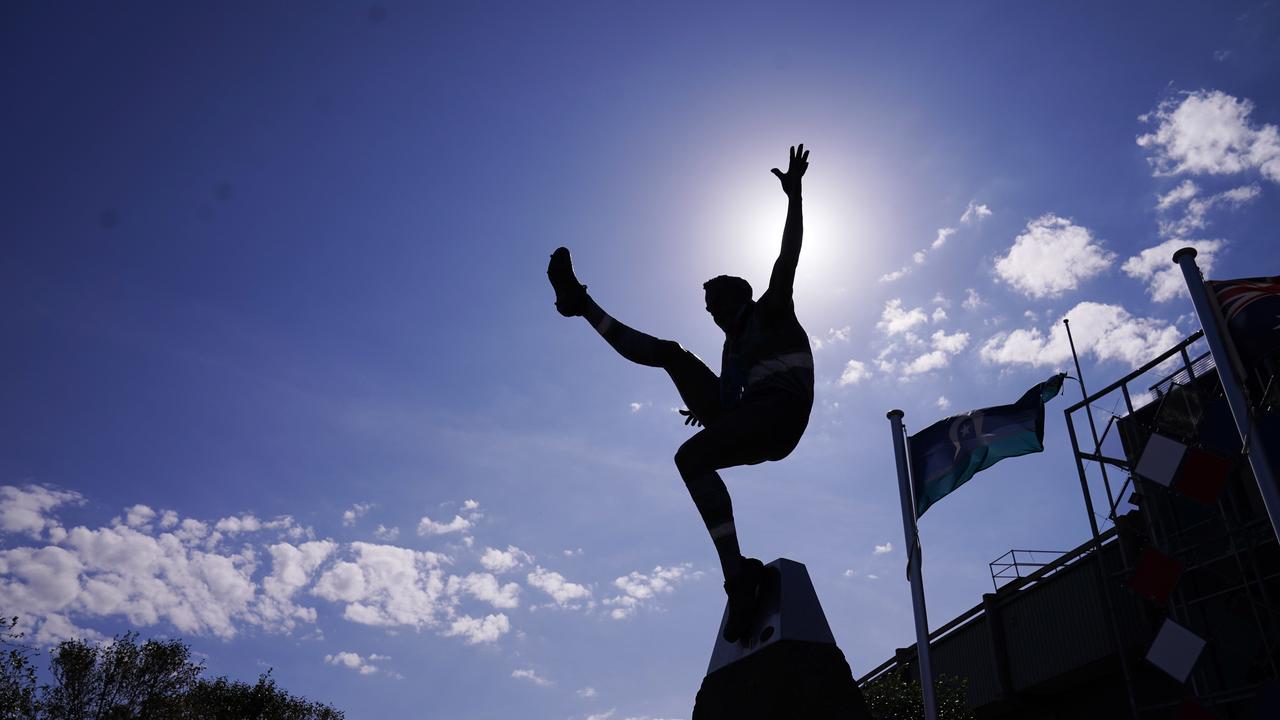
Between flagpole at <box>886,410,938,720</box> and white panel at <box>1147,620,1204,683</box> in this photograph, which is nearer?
flagpole at <box>886,410,938,720</box>

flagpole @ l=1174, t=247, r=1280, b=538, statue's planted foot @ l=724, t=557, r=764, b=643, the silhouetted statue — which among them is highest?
flagpole @ l=1174, t=247, r=1280, b=538

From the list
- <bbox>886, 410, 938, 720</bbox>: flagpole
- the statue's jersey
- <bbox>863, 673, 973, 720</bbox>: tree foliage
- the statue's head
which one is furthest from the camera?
<bbox>863, 673, 973, 720</bbox>: tree foliage

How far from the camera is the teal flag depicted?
1175 cm

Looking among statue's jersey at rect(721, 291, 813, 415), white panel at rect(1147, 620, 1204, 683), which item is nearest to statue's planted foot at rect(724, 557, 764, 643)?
statue's jersey at rect(721, 291, 813, 415)

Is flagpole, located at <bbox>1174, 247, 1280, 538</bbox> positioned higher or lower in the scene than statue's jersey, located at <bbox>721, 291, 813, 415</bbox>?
higher

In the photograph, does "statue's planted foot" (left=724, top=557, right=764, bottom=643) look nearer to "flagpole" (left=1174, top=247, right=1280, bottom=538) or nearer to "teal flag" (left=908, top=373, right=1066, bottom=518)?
"flagpole" (left=1174, top=247, right=1280, bottom=538)

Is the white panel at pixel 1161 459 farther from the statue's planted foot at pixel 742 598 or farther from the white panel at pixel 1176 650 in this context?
the statue's planted foot at pixel 742 598

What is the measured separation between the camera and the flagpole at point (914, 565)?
9969 mm

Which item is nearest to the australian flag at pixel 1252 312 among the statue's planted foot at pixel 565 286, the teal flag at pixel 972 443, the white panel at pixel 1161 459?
the white panel at pixel 1161 459

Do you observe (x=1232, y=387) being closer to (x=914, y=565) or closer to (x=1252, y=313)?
(x=1252, y=313)

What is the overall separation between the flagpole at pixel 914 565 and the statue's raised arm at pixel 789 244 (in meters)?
7.93

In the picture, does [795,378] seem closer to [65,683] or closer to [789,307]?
[789,307]

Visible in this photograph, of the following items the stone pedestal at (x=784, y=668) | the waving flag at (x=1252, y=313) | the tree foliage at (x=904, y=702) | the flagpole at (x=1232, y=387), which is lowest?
the stone pedestal at (x=784, y=668)

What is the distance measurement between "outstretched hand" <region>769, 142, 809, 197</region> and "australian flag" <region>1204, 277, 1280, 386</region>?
30.5 ft
